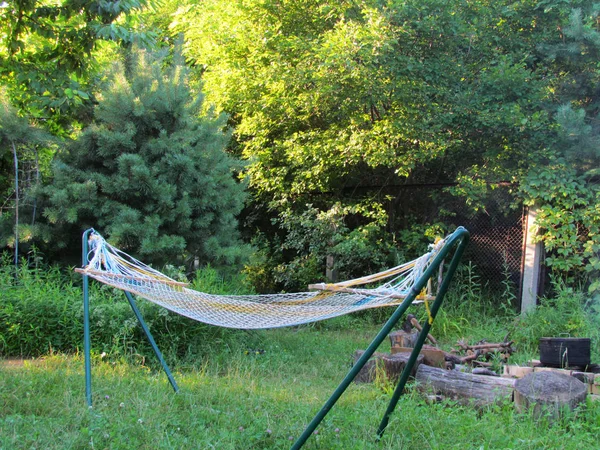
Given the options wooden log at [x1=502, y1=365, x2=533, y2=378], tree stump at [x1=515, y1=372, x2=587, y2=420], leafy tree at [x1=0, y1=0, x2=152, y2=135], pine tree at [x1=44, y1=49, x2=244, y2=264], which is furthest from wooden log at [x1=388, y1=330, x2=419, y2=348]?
leafy tree at [x1=0, y1=0, x2=152, y2=135]

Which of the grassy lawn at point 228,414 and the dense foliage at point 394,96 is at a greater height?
the dense foliage at point 394,96

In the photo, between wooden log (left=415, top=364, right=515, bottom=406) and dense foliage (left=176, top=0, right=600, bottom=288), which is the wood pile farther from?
dense foliage (left=176, top=0, right=600, bottom=288)

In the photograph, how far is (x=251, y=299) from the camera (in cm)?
356

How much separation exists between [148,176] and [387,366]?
3.18 metres

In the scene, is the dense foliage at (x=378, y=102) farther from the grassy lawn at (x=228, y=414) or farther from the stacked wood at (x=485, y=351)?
the grassy lawn at (x=228, y=414)

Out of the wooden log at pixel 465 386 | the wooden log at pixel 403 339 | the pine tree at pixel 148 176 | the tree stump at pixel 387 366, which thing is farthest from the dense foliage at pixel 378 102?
the wooden log at pixel 465 386

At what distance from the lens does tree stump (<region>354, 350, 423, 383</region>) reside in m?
4.07

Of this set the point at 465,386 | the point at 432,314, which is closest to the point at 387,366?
the point at 465,386

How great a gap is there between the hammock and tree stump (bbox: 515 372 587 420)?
3.21 ft

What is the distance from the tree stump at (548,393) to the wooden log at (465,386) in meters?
0.17

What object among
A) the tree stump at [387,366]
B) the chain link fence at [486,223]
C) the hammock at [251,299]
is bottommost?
the tree stump at [387,366]

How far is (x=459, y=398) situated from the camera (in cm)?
359

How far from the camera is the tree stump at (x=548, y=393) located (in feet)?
10.4

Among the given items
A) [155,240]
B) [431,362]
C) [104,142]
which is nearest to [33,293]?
[155,240]
